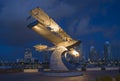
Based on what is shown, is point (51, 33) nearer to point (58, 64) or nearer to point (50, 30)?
point (50, 30)

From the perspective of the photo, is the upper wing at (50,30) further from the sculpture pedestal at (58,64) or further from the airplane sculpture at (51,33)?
the sculpture pedestal at (58,64)

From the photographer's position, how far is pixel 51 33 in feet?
124

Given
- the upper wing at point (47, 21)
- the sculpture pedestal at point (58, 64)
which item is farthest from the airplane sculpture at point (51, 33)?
the sculpture pedestal at point (58, 64)

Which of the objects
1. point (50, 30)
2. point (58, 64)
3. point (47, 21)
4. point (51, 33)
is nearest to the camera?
point (47, 21)

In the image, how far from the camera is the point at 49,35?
3816cm

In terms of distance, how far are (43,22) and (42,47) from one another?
622 centimetres

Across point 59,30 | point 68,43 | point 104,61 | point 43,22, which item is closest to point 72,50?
point 68,43

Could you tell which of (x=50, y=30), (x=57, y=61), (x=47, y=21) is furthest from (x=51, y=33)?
(x=57, y=61)

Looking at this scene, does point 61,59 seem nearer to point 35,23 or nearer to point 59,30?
point 59,30

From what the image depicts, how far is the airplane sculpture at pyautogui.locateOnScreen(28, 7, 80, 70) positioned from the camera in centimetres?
3541

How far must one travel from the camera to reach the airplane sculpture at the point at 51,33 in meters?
35.4

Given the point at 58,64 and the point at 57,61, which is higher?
the point at 57,61

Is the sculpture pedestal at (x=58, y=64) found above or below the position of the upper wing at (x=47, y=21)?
below

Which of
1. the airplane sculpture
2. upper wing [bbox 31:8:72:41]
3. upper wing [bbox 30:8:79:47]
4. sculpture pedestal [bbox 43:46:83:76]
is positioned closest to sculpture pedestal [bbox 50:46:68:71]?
sculpture pedestal [bbox 43:46:83:76]
